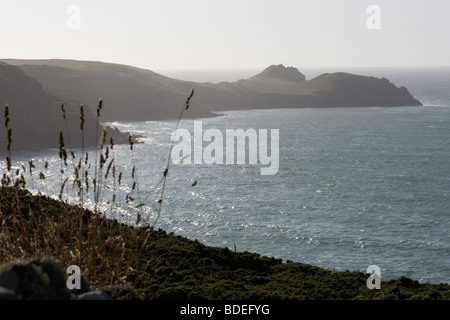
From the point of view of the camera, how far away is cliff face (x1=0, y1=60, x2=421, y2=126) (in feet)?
468

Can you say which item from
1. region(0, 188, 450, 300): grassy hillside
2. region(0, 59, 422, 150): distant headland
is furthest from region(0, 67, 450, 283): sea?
region(0, 59, 422, 150): distant headland

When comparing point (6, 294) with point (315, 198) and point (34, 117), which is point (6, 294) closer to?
point (315, 198)

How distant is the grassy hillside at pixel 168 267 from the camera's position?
20.2 feet

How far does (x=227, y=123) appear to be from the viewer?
122875mm

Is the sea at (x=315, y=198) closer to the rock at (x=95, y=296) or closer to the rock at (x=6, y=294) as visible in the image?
the rock at (x=95, y=296)

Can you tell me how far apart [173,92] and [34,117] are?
71.3m

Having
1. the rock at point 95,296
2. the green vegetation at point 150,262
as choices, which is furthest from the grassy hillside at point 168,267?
the rock at point 95,296

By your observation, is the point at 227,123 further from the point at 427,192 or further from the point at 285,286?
the point at 285,286

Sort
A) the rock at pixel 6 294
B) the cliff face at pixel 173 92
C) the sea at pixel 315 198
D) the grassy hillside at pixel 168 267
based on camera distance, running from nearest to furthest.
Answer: the rock at pixel 6 294
the grassy hillside at pixel 168 267
the sea at pixel 315 198
the cliff face at pixel 173 92

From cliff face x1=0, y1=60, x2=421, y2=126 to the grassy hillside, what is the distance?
412 feet

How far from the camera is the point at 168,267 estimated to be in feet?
29.2

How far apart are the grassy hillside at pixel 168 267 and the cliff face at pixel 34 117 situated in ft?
238

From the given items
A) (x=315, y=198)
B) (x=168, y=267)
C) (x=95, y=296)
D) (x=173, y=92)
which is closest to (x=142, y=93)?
(x=173, y=92)
